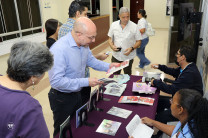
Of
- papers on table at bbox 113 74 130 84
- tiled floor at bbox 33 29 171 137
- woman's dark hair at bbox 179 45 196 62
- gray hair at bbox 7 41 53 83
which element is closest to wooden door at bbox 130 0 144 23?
tiled floor at bbox 33 29 171 137

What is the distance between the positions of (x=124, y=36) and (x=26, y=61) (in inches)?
99.4

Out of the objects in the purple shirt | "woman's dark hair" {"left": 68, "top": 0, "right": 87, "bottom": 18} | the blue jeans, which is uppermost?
"woman's dark hair" {"left": 68, "top": 0, "right": 87, "bottom": 18}

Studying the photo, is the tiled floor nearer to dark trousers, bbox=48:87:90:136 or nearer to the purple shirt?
dark trousers, bbox=48:87:90:136

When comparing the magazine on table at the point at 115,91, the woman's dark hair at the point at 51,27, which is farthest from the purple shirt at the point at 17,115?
the woman's dark hair at the point at 51,27

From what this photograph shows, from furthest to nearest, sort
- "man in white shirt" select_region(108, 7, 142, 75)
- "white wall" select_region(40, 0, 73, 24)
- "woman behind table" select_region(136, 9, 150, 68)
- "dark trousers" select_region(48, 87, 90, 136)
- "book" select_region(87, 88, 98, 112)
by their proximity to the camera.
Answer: "white wall" select_region(40, 0, 73, 24) < "woman behind table" select_region(136, 9, 150, 68) < "man in white shirt" select_region(108, 7, 142, 75) < "dark trousers" select_region(48, 87, 90, 136) < "book" select_region(87, 88, 98, 112)

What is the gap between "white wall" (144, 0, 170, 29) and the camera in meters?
11.8

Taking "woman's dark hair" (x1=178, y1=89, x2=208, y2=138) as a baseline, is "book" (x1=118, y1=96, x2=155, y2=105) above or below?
below

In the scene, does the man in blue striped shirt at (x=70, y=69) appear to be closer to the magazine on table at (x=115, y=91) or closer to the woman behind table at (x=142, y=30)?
the magazine on table at (x=115, y=91)

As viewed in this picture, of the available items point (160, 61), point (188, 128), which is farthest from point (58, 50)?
point (160, 61)

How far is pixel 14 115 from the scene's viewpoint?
0.96 m

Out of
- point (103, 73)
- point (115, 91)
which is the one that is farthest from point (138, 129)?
point (103, 73)

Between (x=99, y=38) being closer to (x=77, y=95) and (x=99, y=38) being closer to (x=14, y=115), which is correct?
(x=77, y=95)

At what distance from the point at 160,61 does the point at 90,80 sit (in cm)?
452

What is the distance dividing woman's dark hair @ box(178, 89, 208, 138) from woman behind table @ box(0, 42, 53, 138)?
1055mm
